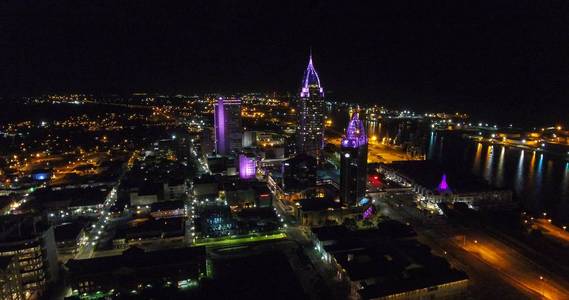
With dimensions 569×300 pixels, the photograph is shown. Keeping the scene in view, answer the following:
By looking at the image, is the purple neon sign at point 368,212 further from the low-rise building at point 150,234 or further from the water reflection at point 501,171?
the water reflection at point 501,171

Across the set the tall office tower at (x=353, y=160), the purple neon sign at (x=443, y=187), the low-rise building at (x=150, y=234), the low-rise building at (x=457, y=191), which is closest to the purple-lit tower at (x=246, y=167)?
the tall office tower at (x=353, y=160)

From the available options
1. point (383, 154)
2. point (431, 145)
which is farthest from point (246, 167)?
point (431, 145)

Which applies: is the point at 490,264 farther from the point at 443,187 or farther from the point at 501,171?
the point at 501,171

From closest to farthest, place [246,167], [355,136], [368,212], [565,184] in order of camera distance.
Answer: [368,212] → [355,136] → [565,184] → [246,167]

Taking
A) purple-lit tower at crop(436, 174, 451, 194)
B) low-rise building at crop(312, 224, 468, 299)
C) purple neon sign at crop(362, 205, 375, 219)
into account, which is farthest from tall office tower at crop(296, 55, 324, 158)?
low-rise building at crop(312, 224, 468, 299)

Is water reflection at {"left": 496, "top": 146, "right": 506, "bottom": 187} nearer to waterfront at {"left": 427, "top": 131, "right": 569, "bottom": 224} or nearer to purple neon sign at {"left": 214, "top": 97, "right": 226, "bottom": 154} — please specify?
waterfront at {"left": 427, "top": 131, "right": 569, "bottom": 224}

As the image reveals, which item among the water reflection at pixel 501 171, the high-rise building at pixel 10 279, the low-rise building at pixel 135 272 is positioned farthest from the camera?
the water reflection at pixel 501 171

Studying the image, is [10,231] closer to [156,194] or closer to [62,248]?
[62,248]
